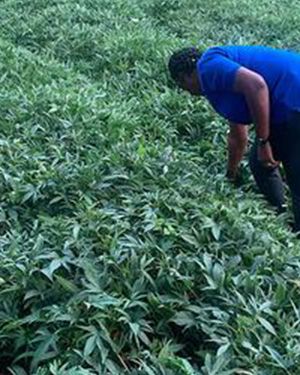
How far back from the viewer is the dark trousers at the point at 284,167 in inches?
172

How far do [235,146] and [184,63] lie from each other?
0.68 m

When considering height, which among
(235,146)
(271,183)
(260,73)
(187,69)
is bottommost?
(271,183)

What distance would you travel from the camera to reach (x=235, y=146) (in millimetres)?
4793

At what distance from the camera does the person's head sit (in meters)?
4.42

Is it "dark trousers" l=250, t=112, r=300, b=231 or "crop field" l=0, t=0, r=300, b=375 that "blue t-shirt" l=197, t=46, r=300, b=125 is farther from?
"crop field" l=0, t=0, r=300, b=375

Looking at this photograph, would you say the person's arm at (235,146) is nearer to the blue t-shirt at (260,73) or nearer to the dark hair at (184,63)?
the blue t-shirt at (260,73)

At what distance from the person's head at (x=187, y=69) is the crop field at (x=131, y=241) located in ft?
1.75

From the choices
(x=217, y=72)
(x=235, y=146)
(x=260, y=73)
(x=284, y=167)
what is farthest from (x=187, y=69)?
(x=284, y=167)

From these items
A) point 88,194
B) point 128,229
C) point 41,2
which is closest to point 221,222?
point 128,229

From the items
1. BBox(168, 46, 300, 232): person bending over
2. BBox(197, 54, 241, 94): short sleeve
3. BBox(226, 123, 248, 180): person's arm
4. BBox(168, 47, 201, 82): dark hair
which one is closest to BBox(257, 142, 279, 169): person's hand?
BBox(168, 46, 300, 232): person bending over

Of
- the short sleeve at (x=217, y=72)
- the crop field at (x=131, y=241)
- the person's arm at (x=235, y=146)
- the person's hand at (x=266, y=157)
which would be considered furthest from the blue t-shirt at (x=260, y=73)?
the crop field at (x=131, y=241)

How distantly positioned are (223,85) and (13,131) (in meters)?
→ 1.64

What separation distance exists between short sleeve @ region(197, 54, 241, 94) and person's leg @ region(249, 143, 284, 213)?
63 cm

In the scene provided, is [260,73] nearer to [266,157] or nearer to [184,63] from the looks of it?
[184,63]
